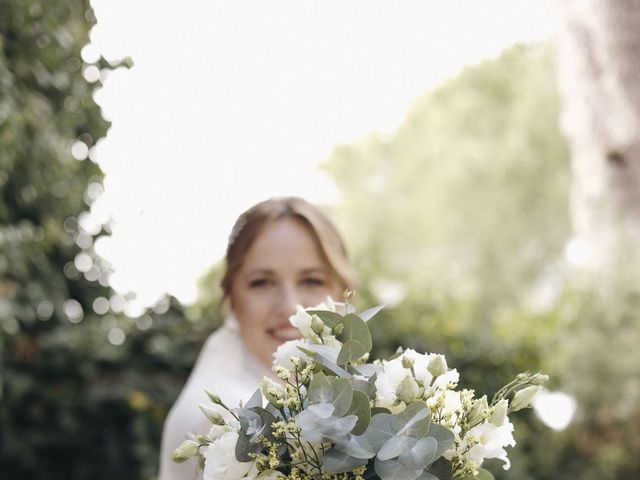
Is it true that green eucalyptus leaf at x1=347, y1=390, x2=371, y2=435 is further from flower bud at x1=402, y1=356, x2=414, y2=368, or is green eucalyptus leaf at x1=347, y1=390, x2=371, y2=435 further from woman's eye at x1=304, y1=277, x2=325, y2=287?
woman's eye at x1=304, y1=277, x2=325, y2=287

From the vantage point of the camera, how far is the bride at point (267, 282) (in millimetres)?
2469

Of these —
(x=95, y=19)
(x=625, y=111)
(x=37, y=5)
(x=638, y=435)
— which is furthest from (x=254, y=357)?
(x=625, y=111)

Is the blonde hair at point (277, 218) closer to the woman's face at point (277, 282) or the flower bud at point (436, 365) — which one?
the woman's face at point (277, 282)

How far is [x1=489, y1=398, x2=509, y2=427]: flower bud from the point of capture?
1383mm

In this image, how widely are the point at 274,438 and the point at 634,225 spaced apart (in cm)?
797

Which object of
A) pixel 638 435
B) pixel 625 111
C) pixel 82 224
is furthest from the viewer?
pixel 625 111

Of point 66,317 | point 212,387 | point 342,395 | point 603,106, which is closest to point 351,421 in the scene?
point 342,395

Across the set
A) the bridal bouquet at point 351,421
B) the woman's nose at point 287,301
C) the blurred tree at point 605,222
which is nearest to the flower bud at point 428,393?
the bridal bouquet at point 351,421

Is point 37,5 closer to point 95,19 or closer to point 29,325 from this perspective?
point 95,19

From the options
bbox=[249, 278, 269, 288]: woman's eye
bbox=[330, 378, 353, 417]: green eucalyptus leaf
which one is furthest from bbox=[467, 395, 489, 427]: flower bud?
bbox=[249, 278, 269, 288]: woman's eye

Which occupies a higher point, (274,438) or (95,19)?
(95,19)

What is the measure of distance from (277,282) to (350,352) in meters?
1.11

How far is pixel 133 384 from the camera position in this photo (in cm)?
411

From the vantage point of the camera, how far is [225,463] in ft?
4.48
